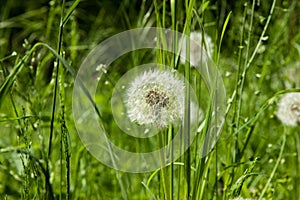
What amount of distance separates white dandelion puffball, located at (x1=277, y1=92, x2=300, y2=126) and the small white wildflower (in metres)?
0.42

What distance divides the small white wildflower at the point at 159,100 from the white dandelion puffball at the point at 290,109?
0.42 m

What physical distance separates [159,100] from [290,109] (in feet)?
1.52

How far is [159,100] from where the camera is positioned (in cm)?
82

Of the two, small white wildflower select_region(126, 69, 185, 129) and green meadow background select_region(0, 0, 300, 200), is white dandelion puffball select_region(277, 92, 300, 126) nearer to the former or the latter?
green meadow background select_region(0, 0, 300, 200)

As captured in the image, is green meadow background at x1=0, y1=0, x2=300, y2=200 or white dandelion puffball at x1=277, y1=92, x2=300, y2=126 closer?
green meadow background at x1=0, y1=0, x2=300, y2=200

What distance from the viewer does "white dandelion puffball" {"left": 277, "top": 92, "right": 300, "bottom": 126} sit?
117 centimetres

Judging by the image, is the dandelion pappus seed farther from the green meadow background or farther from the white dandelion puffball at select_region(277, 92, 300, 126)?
the white dandelion puffball at select_region(277, 92, 300, 126)

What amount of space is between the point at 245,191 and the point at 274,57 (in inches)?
34.9

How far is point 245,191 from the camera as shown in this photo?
0.94 m

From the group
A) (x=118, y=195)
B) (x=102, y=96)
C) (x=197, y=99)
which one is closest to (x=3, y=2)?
(x=102, y=96)

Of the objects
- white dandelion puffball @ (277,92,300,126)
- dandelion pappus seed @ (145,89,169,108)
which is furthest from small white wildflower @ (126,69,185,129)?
white dandelion puffball @ (277,92,300,126)

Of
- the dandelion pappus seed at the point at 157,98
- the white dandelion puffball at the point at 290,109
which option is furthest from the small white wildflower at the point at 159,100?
the white dandelion puffball at the point at 290,109

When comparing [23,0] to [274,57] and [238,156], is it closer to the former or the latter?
[274,57]

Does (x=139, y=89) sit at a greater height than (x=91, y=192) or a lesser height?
greater
